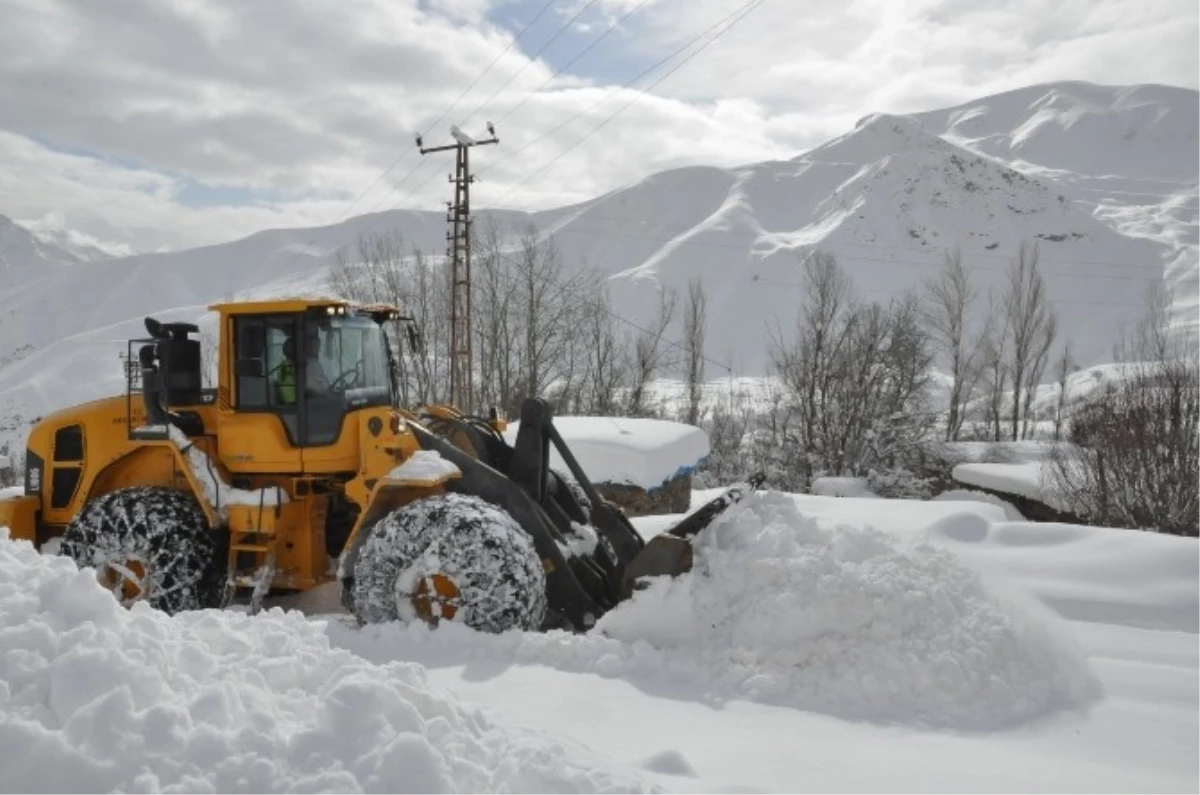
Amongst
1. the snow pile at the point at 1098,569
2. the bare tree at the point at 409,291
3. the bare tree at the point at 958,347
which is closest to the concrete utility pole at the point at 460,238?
the bare tree at the point at 409,291

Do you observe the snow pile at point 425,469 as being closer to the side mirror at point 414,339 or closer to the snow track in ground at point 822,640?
the snow track in ground at point 822,640

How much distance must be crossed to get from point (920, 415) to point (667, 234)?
98.3m

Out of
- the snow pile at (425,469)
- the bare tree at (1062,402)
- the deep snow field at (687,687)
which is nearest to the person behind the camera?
the deep snow field at (687,687)

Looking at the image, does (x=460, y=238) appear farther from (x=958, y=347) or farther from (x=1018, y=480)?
(x=958, y=347)

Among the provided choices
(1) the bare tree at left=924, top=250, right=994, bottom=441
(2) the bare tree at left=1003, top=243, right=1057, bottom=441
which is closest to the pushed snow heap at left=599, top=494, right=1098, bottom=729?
(1) the bare tree at left=924, top=250, right=994, bottom=441

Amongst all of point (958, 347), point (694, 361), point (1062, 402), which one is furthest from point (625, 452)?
point (958, 347)

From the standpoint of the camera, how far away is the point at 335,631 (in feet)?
17.4

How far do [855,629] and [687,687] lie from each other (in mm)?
947

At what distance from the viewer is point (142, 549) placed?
21.1 feet

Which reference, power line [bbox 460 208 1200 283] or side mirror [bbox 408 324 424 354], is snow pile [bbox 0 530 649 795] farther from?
power line [bbox 460 208 1200 283]

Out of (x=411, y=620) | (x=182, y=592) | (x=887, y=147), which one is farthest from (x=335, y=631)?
(x=887, y=147)

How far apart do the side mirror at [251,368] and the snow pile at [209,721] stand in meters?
3.32

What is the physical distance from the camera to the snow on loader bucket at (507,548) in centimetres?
534

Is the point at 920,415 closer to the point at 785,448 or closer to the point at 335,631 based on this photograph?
the point at 785,448
